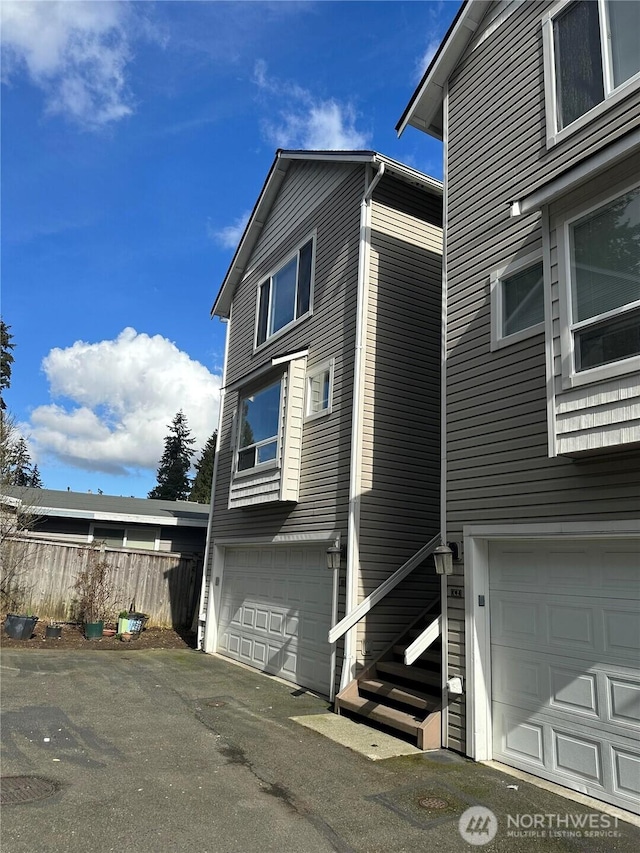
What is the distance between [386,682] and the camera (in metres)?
7.74

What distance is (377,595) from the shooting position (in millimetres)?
8094

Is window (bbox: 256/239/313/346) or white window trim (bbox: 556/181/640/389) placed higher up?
window (bbox: 256/239/313/346)

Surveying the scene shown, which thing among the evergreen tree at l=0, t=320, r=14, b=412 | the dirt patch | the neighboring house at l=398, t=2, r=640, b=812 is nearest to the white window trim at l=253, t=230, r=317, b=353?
the neighboring house at l=398, t=2, r=640, b=812

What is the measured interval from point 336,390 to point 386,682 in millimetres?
4475

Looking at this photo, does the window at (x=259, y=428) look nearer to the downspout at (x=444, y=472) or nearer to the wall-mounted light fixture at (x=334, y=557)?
the wall-mounted light fixture at (x=334, y=557)

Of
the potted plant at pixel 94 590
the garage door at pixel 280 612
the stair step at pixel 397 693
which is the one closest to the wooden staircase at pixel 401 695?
the stair step at pixel 397 693

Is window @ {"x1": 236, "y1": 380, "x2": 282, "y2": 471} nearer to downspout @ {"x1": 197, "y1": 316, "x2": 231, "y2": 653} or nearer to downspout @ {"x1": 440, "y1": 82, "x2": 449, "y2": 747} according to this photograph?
downspout @ {"x1": 197, "y1": 316, "x2": 231, "y2": 653}

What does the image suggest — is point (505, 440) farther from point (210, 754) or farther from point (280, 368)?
point (280, 368)

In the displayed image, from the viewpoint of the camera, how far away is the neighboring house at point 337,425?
8742 millimetres

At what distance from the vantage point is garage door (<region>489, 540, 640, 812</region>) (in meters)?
4.86

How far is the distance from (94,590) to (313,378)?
789 centimetres

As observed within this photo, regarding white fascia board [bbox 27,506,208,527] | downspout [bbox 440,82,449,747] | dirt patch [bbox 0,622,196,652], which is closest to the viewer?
downspout [bbox 440,82,449,747]

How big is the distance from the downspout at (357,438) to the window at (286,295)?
1799 millimetres

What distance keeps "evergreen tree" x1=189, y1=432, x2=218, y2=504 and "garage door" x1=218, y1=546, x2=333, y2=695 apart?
34795 mm
